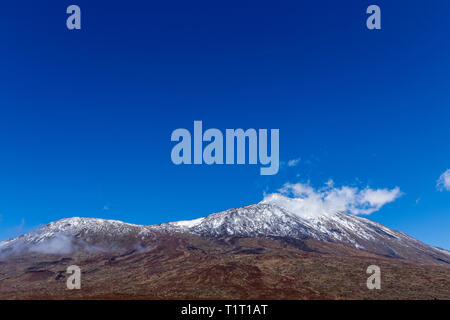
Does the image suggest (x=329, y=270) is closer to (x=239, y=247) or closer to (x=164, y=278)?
(x=164, y=278)

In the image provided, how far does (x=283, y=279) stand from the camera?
84.9 m

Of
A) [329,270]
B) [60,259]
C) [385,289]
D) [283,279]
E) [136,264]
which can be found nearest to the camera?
[385,289]

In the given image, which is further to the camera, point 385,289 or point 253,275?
point 253,275
